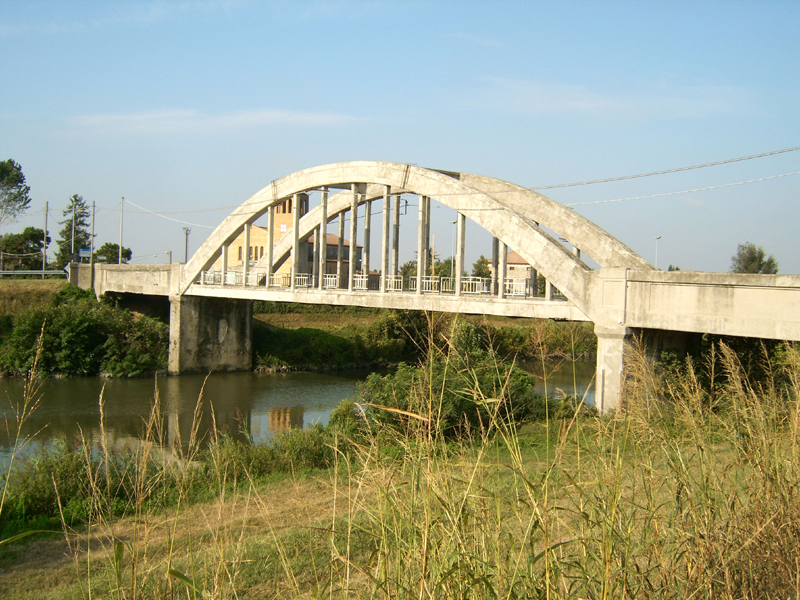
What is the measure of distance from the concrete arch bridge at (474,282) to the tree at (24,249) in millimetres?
14915

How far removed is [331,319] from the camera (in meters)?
37.0

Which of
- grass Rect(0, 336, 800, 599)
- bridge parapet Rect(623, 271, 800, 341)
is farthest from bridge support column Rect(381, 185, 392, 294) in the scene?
grass Rect(0, 336, 800, 599)

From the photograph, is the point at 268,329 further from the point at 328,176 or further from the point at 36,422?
the point at 36,422

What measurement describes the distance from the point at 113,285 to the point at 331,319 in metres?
11.9

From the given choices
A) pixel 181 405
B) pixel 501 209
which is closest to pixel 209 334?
pixel 181 405

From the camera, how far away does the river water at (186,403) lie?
1617 cm

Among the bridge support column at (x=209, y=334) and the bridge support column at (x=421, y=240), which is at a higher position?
the bridge support column at (x=421, y=240)

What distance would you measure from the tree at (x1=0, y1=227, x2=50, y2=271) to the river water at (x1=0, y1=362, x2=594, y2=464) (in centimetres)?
2323

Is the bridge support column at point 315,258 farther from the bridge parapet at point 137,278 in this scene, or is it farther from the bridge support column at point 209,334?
the bridge parapet at point 137,278

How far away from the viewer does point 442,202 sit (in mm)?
17891

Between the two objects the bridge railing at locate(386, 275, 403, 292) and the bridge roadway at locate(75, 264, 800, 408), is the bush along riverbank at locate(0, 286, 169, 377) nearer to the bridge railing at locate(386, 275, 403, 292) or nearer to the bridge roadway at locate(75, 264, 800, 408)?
the bridge railing at locate(386, 275, 403, 292)

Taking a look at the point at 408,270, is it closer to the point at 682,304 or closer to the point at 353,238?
the point at 353,238

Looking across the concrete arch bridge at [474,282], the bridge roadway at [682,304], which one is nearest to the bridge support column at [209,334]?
the concrete arch bridge at [474,282]

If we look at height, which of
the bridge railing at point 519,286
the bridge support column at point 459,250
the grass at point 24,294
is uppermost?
the bridge support column at point 459,250
